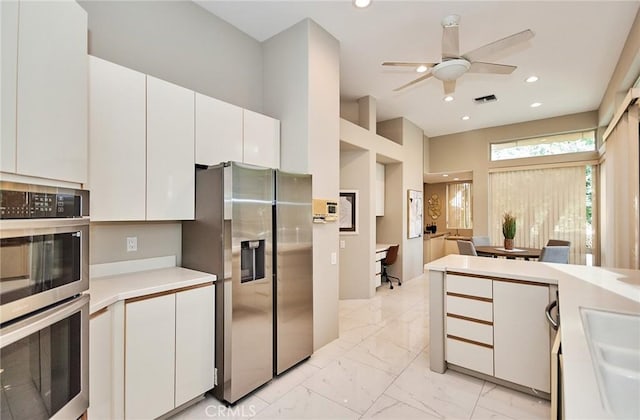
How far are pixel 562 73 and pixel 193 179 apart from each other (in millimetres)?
4930

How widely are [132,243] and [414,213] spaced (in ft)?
17.0

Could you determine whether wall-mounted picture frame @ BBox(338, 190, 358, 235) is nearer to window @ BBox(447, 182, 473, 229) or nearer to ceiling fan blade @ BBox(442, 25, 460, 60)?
ceiling fan blade @ BBox(442, 25, 460, 60)

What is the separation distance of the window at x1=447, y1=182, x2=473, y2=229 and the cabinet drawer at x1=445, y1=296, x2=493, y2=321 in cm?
A: 699

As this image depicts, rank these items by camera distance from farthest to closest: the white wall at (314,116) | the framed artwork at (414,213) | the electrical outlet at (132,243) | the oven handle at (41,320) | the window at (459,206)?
1. the window at (459,206)
2. the framed artwork at (414,213)
3. the white wall at (314,116)
4. the electrical outlet at (132,243)
5. the oven handle at (41,320)

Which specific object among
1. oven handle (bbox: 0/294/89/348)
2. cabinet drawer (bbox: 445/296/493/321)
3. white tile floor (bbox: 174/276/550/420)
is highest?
oven handle (bbox: 0/294/89/348)

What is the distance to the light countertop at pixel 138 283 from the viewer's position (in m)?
1.62

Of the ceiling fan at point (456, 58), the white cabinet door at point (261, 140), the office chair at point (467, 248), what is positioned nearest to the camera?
the ceiling fan at point (456, 58)

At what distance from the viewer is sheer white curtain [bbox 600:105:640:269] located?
2.92 meters

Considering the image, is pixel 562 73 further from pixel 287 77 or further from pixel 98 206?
pixel 98 206

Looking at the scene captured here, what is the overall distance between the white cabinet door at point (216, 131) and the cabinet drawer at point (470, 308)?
2.27 metres

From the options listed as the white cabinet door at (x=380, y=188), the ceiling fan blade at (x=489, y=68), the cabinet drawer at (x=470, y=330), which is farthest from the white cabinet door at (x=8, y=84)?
the white cabinet door at (x=380, y=188)

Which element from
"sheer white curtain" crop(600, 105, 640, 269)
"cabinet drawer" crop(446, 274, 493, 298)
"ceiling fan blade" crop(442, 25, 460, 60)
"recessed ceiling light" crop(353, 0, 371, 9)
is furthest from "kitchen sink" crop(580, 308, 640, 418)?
"recessed ceiling light" crop(353, 0, 371, 9)

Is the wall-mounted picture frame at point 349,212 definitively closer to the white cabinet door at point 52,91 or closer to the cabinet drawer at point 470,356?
the cabinet drawer at point 470,356

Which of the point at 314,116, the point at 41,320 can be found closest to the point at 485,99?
the point at 314,116
